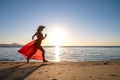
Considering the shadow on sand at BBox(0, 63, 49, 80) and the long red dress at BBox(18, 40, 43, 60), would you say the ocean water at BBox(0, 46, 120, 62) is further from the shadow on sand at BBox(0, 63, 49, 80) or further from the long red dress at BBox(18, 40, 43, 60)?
the shadow on sand at BBox(0, 63, 49, 80)

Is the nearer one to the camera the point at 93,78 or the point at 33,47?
the point at 93,78

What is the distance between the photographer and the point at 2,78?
21.1 feet

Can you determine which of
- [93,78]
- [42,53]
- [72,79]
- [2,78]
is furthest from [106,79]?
[42,53]

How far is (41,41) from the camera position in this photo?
11.9m

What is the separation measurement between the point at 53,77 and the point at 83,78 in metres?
1.08

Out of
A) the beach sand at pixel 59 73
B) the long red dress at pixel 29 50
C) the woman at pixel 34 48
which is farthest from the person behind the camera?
the long red dress at pixel 29 50

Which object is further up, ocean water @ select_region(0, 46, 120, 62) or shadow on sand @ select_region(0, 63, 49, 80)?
shadow on sand @ select_region(0, 63, 49, 80)

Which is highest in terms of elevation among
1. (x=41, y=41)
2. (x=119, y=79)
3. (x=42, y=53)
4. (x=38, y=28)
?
(x=38, y=28)

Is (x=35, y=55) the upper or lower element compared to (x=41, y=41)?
lower

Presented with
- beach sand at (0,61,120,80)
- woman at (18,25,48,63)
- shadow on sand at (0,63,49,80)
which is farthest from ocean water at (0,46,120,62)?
shadow on sand at (0,63,49,80)

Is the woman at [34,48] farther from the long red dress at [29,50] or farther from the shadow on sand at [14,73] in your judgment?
the shadow on sand at [14,73]

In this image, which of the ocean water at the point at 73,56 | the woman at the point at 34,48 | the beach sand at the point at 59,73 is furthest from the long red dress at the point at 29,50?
the ocean water at the point at 73,56

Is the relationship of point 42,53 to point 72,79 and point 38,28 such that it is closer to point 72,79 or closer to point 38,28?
point 38,28

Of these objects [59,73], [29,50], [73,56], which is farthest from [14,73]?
[73,56]
